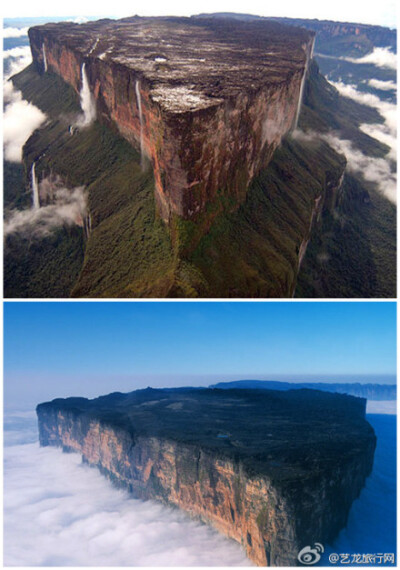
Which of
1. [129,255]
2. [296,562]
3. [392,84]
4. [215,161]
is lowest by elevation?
[296,562]

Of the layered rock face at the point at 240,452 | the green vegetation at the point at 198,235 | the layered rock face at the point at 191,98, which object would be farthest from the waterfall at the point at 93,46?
the layered rock face at the point at 240,452

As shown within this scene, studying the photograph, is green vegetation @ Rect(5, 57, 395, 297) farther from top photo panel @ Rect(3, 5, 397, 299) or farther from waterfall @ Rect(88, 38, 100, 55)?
waterfall @ Rect(88, 38, 100, 55)

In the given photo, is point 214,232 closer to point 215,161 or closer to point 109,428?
point 215,161

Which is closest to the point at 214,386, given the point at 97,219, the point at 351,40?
the point at 97,219

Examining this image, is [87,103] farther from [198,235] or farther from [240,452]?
[240,452]

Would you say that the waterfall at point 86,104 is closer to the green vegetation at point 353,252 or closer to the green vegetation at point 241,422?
the green vegetation at point 353,252

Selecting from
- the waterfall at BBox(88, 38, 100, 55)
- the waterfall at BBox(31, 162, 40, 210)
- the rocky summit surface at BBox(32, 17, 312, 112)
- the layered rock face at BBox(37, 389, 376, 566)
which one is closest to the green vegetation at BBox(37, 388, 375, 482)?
the layered rock face at BBox(37, 389, 376, 566)
